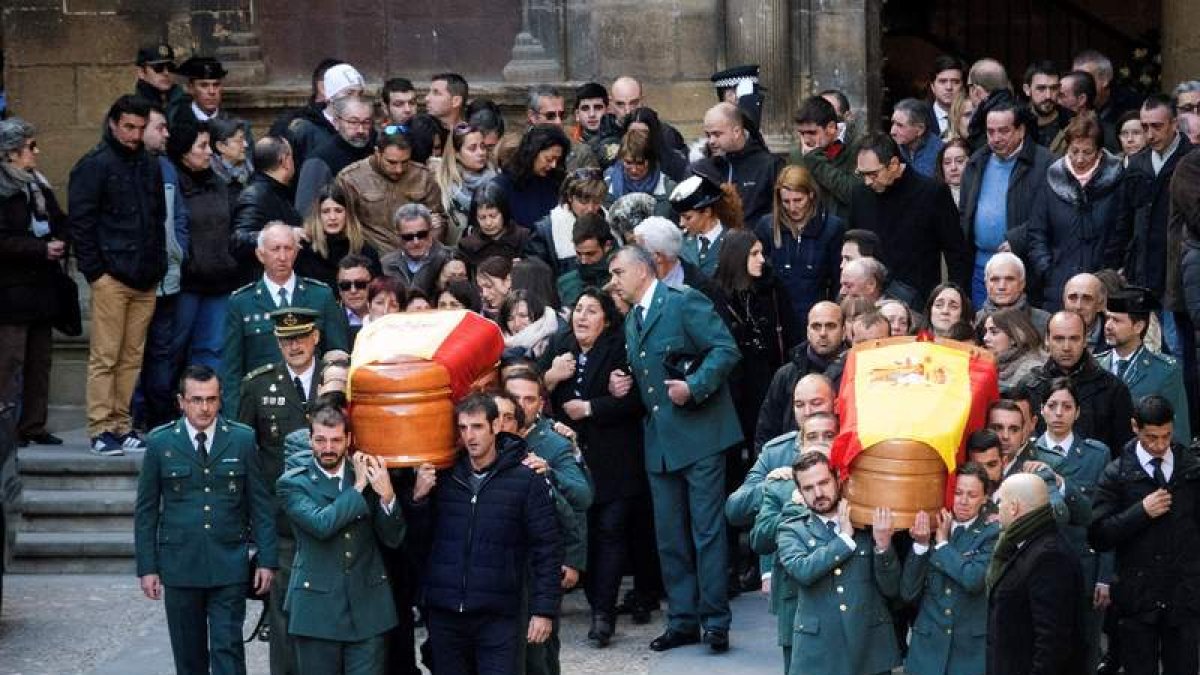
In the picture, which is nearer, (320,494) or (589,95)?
(320,494)

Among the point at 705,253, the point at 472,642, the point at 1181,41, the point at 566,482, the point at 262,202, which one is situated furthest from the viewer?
the point at 1181,41

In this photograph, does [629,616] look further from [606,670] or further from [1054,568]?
[1054,568]

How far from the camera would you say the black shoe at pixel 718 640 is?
1361 cm

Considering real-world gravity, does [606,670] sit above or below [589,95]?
below

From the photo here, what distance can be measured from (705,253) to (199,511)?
3344 millimetres

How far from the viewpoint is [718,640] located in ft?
44.7

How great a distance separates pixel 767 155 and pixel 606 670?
361cm

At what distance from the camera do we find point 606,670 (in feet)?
44.2

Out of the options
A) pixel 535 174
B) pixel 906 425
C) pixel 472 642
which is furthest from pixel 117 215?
pixel 906 425

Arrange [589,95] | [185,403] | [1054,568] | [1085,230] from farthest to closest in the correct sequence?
[589,95], [1085,230], [185,403], [1054,568]

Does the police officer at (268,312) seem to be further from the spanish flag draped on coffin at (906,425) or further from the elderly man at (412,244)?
the spanish flag draped on coffin at (906,425)

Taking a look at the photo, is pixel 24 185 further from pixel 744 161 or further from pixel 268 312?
pixel 744 161

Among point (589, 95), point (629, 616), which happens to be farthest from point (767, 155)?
point (629, 616)

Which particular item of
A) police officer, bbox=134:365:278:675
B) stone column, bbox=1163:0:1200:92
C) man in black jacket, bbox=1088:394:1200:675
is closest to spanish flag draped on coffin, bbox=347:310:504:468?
police officer, bbox=134:365:278:675
